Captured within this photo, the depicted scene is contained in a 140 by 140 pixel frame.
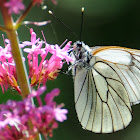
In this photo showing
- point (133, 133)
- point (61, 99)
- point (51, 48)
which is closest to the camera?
point (51, 48)

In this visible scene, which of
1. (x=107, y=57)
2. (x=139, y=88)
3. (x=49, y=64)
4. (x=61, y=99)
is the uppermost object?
(x=49, y=64)

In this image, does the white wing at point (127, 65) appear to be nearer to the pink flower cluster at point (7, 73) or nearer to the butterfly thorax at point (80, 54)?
the butterfly thorax at point (80, 54)

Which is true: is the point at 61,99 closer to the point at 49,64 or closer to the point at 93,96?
the point at 93,96

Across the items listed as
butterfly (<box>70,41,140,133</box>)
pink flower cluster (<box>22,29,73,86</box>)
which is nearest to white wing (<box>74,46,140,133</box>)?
butterfly (<box>70,41,140,133</box>)

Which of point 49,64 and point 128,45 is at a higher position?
point 49,64

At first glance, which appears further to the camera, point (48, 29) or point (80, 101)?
point (48, 29)

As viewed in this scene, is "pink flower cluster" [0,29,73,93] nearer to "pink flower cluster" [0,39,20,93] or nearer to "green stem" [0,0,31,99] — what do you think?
"pink flower cluster" [0,39,20,93]

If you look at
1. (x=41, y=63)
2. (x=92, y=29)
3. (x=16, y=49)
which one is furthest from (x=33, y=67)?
(x=92, y=29)

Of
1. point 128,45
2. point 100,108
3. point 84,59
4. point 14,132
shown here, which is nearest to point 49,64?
point 84,59
